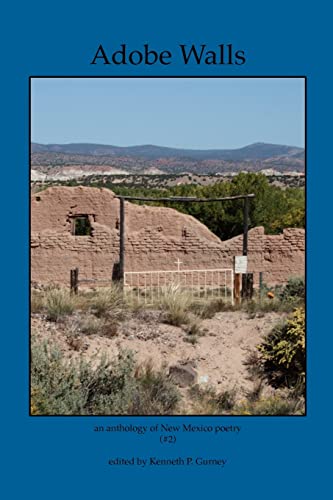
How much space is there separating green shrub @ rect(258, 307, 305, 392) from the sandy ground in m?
0.33

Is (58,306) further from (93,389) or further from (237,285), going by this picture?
(237,285)

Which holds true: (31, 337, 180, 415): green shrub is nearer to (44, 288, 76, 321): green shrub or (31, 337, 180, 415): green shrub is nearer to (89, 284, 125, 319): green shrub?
(44, 288, 76, 321): green shrub

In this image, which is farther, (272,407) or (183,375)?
(183,375)

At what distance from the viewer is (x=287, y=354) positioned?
369 inches

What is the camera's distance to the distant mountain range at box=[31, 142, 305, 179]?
6494cm

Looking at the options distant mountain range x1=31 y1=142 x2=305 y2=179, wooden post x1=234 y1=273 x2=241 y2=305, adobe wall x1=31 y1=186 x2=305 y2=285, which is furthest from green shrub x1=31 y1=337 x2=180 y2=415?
distant mountain range x1=31 y1=142 x2=305 y2=179

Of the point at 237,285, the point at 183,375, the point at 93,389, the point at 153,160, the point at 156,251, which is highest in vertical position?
the point at 153,160

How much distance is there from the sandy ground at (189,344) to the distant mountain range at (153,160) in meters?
48.0

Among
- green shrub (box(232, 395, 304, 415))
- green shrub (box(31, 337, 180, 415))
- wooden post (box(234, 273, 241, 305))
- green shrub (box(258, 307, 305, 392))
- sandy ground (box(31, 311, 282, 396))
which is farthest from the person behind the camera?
wooden post (box(234, 273, 241, 305))

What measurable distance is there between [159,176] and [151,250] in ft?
149

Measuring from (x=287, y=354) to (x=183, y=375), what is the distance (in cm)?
132

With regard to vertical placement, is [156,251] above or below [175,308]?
above

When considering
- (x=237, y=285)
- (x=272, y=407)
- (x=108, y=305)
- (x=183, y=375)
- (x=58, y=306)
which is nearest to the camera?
(x=272, y=407)

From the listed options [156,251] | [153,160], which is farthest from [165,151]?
[156,251]
